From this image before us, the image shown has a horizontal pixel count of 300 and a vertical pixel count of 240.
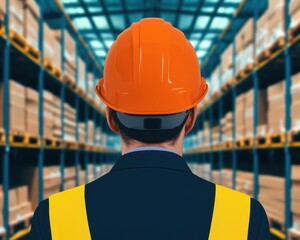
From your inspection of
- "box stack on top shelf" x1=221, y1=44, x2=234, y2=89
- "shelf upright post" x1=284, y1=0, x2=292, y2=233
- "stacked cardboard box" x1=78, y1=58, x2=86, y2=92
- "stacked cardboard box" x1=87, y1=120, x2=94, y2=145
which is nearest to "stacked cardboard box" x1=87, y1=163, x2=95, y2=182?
"stacked cardboard box" x1=87, y1=120, x2=94, y2=145

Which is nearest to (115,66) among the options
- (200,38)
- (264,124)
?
(264,124)

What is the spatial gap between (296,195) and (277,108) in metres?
1.04

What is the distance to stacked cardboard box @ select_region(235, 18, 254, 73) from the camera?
18.2 feet

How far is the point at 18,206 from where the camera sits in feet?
14.3

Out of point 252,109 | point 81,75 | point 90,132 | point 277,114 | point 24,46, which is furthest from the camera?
point 90,132

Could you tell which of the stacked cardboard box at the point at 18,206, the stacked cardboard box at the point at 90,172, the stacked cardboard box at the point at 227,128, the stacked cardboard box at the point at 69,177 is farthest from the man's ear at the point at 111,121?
the stacked cardboard box at the point at 90,172

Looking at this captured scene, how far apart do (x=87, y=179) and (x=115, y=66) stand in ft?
27.4

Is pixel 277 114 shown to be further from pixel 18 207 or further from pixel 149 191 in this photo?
pixel 149 191

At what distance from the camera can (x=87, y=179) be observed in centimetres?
930

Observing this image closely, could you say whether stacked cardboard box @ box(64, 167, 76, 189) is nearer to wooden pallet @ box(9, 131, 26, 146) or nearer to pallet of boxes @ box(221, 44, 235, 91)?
wooden pallet @ box(9, 131, 26, 146)

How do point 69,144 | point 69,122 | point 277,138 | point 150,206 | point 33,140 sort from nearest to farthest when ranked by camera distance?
point 150,206, point 277,138, point 33,140, point 69,144, point 69,122

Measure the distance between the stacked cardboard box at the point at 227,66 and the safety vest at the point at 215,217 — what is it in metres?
5.84

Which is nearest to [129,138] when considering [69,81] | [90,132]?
[69,81]

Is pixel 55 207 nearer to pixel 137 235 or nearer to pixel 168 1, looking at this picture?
pixel 137 235
